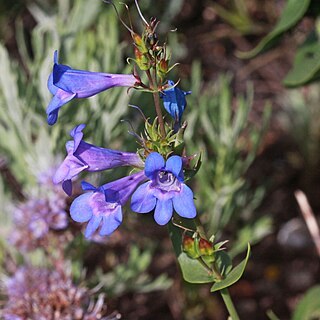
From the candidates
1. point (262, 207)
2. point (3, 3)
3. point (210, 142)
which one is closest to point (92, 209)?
point (210, 142)

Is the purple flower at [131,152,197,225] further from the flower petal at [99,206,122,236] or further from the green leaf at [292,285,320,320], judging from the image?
the green leaf at [292,285,320,320]

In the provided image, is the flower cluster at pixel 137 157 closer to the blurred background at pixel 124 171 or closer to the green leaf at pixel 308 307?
the blurred background at pixel 124 171

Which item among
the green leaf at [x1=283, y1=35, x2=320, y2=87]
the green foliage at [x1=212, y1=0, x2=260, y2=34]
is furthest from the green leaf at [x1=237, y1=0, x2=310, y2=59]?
the green foliage at [x1=212, y1=0, x2=260, y2=34]

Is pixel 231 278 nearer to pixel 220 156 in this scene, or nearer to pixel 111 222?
pixel 111 222

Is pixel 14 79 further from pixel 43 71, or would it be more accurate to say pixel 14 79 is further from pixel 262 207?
pixel 262 207

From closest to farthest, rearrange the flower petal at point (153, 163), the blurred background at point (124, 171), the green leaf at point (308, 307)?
the flower petal at point (153, 163), the green leaf at point (308, 307), the blurred background at point (124, 171)

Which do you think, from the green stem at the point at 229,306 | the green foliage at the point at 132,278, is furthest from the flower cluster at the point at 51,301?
the green stem at the point at 229,306
